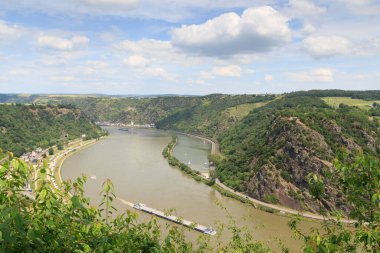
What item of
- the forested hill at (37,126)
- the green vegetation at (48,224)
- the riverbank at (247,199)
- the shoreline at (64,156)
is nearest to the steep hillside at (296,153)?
the riverbank at (247,199)

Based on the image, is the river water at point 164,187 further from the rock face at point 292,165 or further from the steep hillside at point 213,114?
the steep hillside at point 213,114

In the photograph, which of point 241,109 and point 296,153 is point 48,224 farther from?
point 241,109

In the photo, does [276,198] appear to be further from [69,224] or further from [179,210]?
[69,224]

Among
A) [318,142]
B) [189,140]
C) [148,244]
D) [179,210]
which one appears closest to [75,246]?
[148,244]

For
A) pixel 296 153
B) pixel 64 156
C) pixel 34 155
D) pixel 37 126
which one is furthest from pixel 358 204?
pixel 37 126

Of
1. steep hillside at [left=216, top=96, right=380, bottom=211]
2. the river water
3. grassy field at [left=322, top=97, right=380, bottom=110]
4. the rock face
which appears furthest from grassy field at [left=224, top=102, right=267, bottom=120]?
the rock face

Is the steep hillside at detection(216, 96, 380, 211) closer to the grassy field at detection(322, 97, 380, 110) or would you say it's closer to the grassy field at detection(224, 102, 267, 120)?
the grassy field at detection(322, 97, 380, 110)

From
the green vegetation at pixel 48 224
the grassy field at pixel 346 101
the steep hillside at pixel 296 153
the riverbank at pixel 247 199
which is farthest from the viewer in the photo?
the grassy field at pixel 346 101
